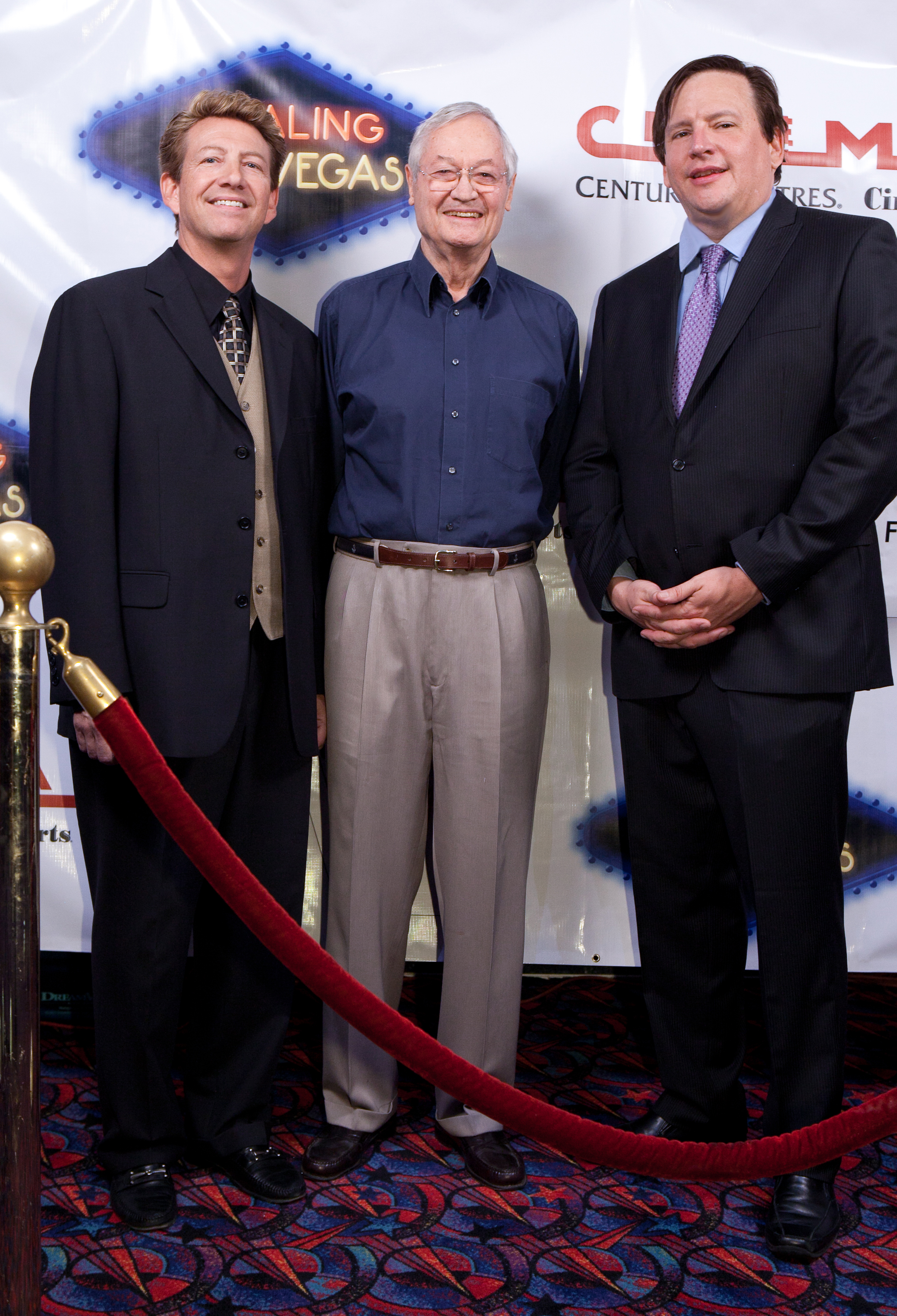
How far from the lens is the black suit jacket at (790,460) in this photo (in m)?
2.20

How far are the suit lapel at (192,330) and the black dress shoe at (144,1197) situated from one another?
140 cm

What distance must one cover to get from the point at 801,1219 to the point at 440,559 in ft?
4.51

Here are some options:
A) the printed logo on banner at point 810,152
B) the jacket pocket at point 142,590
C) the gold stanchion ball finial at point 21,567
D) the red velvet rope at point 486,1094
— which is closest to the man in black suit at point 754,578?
the printed logo on banner at point 810,152

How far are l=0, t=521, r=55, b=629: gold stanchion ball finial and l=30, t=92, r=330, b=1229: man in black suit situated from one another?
595 mm

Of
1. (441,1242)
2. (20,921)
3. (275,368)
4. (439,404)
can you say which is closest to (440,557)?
(439,404)

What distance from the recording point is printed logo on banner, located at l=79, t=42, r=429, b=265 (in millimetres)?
2811

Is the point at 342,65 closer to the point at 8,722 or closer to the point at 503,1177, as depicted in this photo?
the point at 8,722

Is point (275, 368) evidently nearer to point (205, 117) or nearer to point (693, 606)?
point (205, 117)

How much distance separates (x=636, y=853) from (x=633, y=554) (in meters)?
0.62

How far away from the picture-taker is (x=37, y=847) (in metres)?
1.59

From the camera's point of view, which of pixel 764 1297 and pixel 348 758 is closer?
pixel 764 1297

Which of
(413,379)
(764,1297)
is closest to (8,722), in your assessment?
(413,379)

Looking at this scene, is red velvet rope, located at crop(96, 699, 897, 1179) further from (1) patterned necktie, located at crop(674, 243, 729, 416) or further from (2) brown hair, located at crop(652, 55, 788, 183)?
(2) brown hair, located at crop(652, 55, 788, 183)

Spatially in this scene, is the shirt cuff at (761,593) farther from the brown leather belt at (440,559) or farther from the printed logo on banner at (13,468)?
the printed logo on banner at (13,468)
